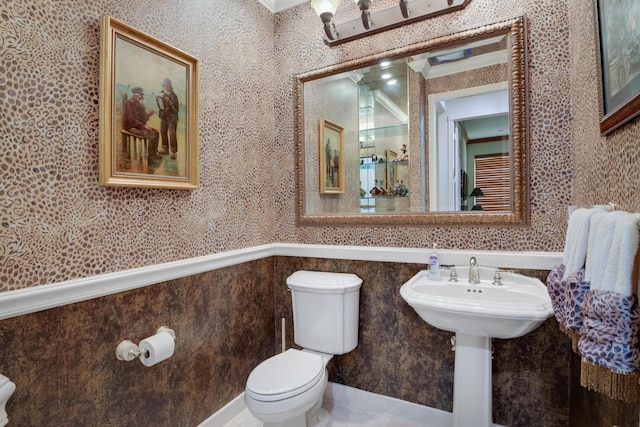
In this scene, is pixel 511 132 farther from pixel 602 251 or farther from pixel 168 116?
pixel 168 116

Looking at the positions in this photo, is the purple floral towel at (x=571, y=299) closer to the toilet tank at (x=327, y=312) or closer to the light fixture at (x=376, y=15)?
the toilet tank at (x=327, y=312)

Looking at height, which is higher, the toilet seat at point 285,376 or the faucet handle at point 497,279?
the faucet handle at point 497,279

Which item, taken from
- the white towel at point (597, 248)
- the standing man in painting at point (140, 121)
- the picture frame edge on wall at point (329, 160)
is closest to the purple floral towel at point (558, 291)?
the white towel at point (597, 248)

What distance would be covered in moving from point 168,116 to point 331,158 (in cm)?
100

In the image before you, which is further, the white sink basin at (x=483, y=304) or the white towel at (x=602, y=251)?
the white sink basin at (x=483, y=304)

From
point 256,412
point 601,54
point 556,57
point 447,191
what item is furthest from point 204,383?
point 556,57

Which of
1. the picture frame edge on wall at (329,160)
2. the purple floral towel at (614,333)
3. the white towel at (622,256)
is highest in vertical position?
the picture frame edge on wall at (329,160)

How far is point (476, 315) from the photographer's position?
4.07 ft

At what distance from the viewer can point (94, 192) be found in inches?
48.3

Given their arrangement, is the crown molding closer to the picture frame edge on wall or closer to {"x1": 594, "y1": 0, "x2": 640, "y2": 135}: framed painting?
the picture frame edge on wall

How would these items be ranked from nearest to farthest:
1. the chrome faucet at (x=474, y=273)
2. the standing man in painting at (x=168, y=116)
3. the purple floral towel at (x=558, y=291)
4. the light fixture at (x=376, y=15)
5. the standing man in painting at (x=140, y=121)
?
the purple floral towel at (x=558, y=291)
the standing man in painting at (x=140, y=121)
the standing man in painting at (x=168, y=116)
the chrome faucet at (x=474, y=273)
the light fixture at (x=376, y=15)

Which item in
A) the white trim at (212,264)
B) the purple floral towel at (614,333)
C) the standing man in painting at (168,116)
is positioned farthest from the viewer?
the standing man in painting at (168,116)

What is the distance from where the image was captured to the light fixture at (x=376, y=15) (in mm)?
1661

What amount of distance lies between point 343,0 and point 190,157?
1.39m
